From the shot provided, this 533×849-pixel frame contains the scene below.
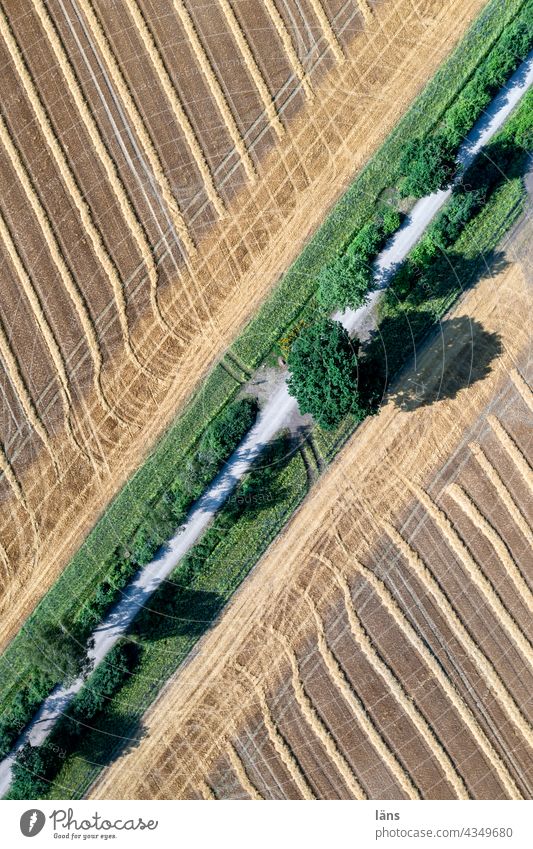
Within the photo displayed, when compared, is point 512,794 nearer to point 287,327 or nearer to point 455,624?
point 455,624

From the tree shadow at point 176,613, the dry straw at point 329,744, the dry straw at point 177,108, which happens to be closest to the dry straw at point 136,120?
the dry straw at point 177,108

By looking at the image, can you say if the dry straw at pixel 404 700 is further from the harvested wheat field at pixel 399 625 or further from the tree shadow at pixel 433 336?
the tree shadow at pixel 433 336

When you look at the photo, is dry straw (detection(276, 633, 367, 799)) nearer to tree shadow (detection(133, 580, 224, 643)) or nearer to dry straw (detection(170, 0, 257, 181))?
tree shadow (detection(133, 580, 224, 643))

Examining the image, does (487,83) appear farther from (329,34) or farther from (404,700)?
(404,700)

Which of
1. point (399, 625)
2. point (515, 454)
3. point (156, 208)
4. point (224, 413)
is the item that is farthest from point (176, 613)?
point (156, 208)

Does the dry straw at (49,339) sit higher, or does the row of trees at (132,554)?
the dry straw at (49,339)
